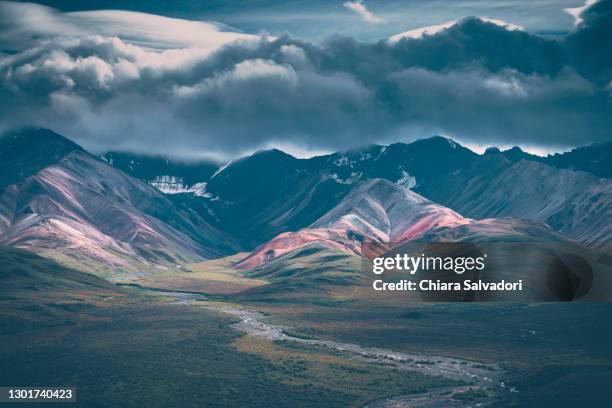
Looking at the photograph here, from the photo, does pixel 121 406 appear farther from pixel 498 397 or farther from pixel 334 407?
pixel 498 397

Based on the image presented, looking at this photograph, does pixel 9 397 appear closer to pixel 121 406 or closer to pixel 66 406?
pixel 66 406

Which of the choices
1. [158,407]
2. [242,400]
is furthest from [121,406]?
[242,400]

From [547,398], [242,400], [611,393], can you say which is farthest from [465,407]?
[242,400]

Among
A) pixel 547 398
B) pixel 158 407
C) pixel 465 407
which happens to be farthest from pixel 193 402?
pixel 547 398

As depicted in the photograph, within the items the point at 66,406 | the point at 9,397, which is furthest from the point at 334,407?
the point at 9,397

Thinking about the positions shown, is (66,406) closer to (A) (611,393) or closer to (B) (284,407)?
(B) (284,407)
